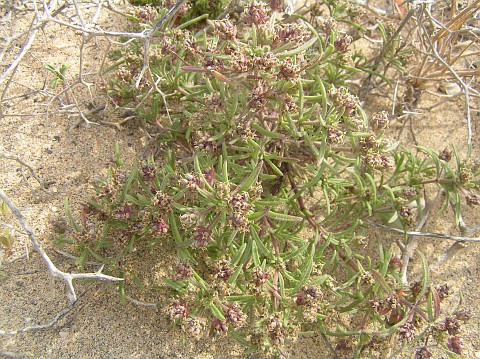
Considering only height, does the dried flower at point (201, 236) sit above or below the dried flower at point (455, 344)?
above

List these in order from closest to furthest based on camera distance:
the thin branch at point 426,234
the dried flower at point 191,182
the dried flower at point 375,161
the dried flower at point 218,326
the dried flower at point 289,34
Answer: the dried flower at point 191,182, the dried flower at point 218,326, the dried flower at point 289,34, the dried flower at point 375,161, the thin branch at point 426,234

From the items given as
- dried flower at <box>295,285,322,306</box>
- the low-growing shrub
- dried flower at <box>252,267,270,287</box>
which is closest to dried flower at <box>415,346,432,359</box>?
the low-growing shrub

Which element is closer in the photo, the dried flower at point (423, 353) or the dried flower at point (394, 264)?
the dried flower at point (423, 353)

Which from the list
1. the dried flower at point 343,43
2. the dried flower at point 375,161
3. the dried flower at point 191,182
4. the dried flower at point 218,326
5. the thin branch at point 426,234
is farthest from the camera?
the thin branch at point 426,234

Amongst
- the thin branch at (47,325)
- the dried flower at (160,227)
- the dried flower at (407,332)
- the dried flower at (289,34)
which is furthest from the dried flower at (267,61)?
the thin branch at (47,325)

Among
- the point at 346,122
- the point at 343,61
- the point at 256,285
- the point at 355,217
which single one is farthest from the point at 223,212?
the point at 343,61

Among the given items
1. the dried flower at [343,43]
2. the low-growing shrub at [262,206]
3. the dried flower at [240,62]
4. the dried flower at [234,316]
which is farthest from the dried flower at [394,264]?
the dried flower at [240,62]

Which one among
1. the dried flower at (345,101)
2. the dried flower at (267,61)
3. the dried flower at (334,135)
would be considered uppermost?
the dried flower at (267,61)

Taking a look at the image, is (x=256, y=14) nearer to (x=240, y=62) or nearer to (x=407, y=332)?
(x=240, y=62)

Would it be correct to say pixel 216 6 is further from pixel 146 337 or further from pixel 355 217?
pixel 146 337

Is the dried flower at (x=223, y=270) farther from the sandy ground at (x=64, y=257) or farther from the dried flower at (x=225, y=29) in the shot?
the dried flower at (x=225, y=29)
